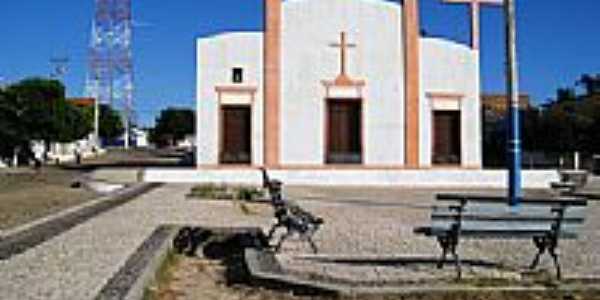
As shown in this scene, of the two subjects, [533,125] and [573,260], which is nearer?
[573,260]

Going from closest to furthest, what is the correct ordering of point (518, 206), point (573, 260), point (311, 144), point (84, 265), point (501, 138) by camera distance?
point (84, 265), point (518, 206), point (573, 260), point (311, 144), point (501, 138)

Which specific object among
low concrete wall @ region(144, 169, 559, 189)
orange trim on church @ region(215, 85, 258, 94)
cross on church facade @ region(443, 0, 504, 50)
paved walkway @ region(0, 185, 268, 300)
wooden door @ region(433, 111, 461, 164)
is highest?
cross on church facade @ region(443, 0, 504, 50)

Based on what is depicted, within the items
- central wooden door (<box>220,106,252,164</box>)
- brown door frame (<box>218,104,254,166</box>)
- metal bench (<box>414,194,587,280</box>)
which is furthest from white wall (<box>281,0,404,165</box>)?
metal bench (<box>414,194,587,280</box>)

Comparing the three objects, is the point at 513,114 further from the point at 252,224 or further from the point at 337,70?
the point at 337,70

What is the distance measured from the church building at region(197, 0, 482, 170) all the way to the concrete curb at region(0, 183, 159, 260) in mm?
15188

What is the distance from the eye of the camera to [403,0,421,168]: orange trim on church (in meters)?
37.0

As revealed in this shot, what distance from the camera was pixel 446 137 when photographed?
3809 centimetres

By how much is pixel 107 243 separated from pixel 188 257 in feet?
3.64

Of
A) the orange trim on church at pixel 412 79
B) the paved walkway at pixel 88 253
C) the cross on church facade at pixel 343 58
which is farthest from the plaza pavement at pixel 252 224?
the cross on church facade at pixel 343 58

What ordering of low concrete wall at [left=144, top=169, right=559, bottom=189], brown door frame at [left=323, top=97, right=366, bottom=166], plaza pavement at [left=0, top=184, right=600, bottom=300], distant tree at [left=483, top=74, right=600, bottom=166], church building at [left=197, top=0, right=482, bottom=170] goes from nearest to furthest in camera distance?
plaza pavement at [left=0, top=184, right=600, bottom=300] → low concrete wall at [left=144, top=169, right=559, bottom=189] → church building at [left=197, top=0, right=482, bottom=170] → brown door frame at [left=323, top=97, right=366, bottom=166] → distant tree at [left=483, top=74, right=600, bottom=166]

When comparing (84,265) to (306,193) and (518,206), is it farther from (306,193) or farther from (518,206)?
(306,193)

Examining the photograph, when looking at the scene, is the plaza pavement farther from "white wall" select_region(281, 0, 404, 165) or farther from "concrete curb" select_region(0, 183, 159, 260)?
"white wall" select_region(281, 0, 404, 165)

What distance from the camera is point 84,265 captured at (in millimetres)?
9328

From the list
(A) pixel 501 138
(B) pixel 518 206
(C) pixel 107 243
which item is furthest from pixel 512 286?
(A) pixel 501 138
